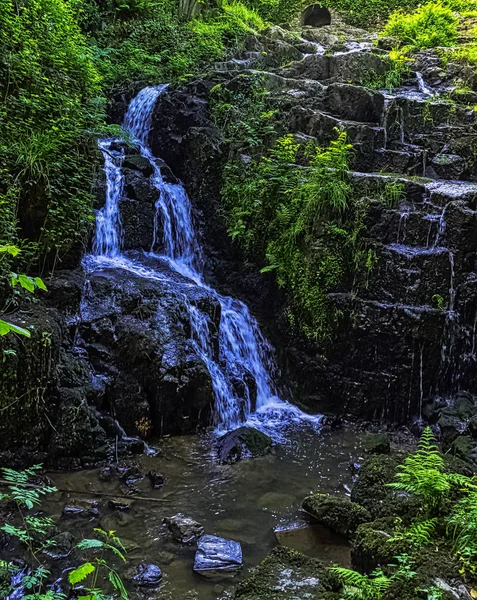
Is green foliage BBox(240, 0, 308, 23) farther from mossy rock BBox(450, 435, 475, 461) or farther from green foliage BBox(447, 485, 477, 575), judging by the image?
green foliage BBox(447, 485, 477, 575)

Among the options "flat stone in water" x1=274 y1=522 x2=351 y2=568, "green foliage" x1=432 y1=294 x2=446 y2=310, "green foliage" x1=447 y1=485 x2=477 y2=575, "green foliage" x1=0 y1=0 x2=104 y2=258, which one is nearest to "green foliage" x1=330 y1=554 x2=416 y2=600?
"green foliage" x1=447 y1=485 x2=477 y2=575

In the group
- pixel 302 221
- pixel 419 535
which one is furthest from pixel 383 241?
pixel 419 535

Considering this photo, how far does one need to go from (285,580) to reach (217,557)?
1.27 m

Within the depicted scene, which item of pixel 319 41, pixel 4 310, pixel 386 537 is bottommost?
pixel 386 537

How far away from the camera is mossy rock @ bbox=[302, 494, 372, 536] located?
4281 millimetres

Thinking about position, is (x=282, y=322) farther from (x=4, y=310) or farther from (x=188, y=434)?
(x=4, y=310)

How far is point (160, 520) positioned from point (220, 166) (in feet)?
26.3

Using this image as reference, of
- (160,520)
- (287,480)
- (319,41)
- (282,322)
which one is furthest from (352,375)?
(319,41)

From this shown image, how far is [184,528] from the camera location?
14.6 ft

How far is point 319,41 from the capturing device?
16.6 meters

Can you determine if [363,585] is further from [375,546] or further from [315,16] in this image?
[315,16]

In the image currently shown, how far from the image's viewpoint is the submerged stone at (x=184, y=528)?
440cm

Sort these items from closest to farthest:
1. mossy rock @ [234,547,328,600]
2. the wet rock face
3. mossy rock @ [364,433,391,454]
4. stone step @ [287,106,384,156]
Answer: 1. mossy rock @ [234,547,328,600]
2. mossy rock @ [364,433,391,454]
3. the wet rock face
4. stone step @ [287,106,384,156]

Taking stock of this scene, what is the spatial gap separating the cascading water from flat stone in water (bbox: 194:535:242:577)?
112 inches
